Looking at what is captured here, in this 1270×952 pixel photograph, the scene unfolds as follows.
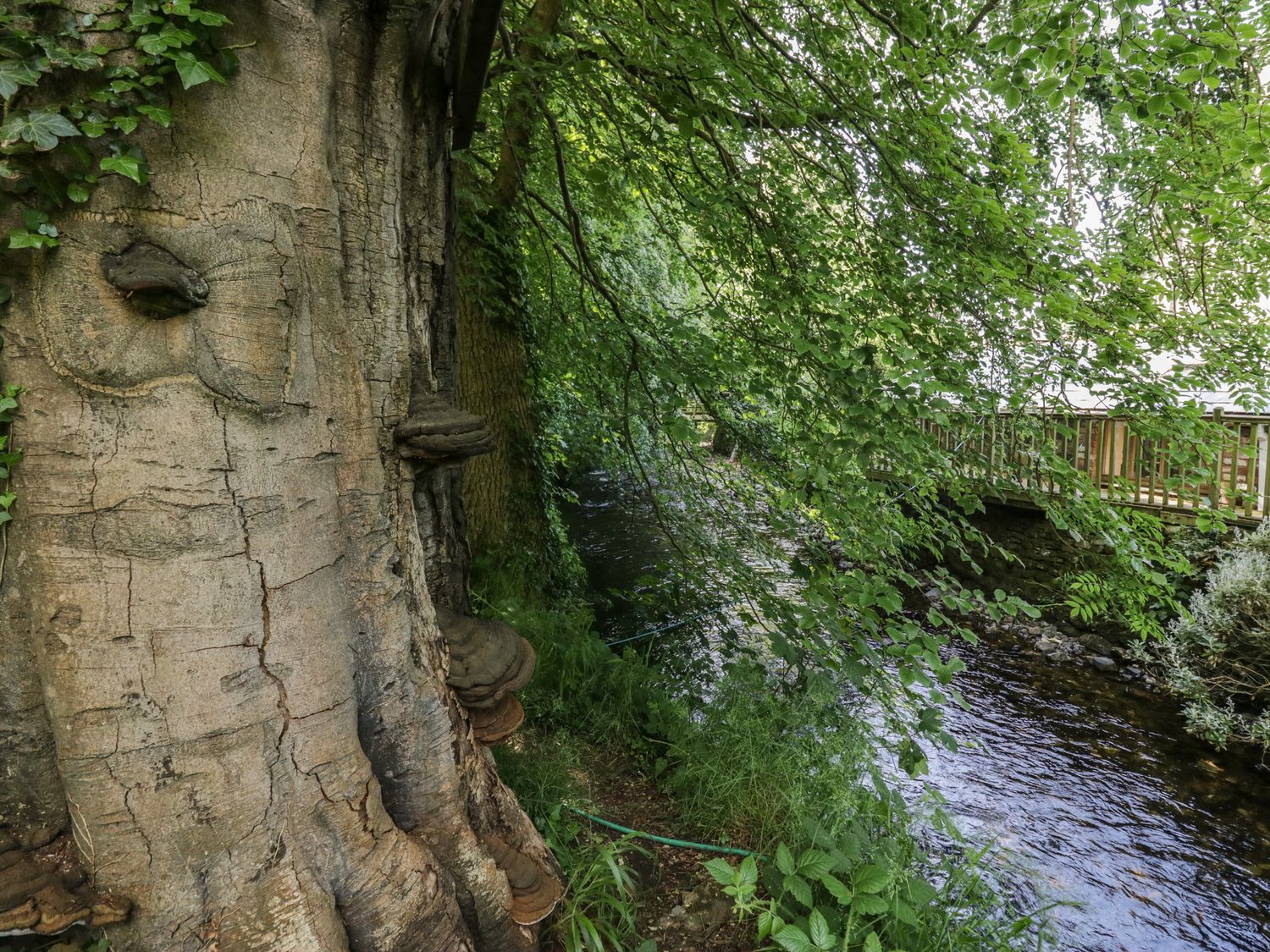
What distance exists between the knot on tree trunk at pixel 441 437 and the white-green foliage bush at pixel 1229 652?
6186mm

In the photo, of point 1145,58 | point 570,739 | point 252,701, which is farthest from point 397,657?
point 1145,58

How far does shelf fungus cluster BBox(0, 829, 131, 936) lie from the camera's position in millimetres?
1109

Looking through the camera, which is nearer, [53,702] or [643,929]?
[53,702]

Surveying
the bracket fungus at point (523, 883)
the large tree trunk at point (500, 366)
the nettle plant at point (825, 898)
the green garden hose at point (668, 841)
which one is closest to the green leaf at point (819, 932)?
the nettle plant at point (825, 898)

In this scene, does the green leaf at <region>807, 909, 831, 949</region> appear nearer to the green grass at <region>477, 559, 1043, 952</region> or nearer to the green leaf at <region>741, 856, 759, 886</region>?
the green grass at <region>477, 559, 1043, 952</region>

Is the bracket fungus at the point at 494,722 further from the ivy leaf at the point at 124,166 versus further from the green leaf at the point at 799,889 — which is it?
the ivy leaf at the point at 124,166

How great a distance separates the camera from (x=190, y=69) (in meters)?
1.06

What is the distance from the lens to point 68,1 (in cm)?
104

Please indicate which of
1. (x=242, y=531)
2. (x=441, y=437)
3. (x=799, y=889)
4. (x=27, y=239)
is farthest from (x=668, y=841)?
(x=27, y=239)

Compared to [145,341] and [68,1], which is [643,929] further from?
[68,1]

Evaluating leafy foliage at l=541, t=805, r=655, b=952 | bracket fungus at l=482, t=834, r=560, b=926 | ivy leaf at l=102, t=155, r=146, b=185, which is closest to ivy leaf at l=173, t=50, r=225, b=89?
ivy leaf at l=102, t=155, r=146, b=185

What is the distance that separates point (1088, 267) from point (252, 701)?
3231 millimetres

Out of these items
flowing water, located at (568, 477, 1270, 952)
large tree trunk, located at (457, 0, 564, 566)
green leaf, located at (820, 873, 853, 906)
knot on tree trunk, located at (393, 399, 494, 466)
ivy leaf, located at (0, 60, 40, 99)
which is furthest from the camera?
large tree trunk, located at (457, 0, 564, 566)

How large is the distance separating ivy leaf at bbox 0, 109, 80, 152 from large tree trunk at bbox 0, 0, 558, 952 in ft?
0.32
